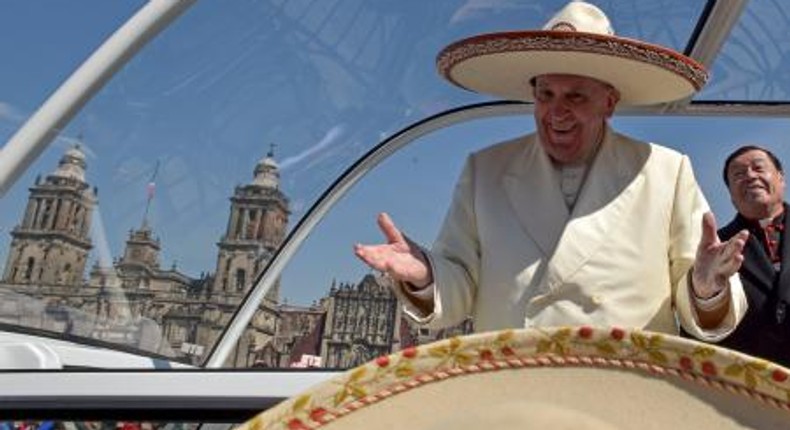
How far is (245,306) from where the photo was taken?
6434 millimetres

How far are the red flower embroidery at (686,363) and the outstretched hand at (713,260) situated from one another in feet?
3.21

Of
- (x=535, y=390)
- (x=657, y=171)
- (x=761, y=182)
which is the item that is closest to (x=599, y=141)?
(x=657, y=171)

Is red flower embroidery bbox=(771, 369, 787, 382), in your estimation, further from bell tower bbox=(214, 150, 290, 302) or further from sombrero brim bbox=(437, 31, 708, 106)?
bell tower bbox=(214, 150, 290, 302)

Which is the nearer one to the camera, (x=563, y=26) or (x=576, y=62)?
(x=576, y=62)

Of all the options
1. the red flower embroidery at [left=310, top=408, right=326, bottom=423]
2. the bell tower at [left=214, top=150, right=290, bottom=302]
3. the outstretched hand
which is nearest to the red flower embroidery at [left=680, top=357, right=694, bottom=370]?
the red flower embroidery at [left=310, top=408, right=326, bottom=423]

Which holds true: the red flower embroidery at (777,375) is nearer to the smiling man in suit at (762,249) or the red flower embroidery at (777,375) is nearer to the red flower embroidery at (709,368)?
the red flower embroidery at (709,368)

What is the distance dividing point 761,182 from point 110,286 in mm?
4864

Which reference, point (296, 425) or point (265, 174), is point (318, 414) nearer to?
point (296, 425)

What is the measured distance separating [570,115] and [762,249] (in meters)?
1.28

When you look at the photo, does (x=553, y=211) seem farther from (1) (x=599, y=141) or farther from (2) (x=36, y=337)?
(2) (x=36, y=337)

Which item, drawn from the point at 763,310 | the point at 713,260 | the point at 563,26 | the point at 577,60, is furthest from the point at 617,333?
the point at 763,310

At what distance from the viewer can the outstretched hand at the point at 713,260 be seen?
1812mm

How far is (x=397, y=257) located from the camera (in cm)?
200

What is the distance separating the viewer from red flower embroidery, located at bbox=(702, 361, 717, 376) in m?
0.86
